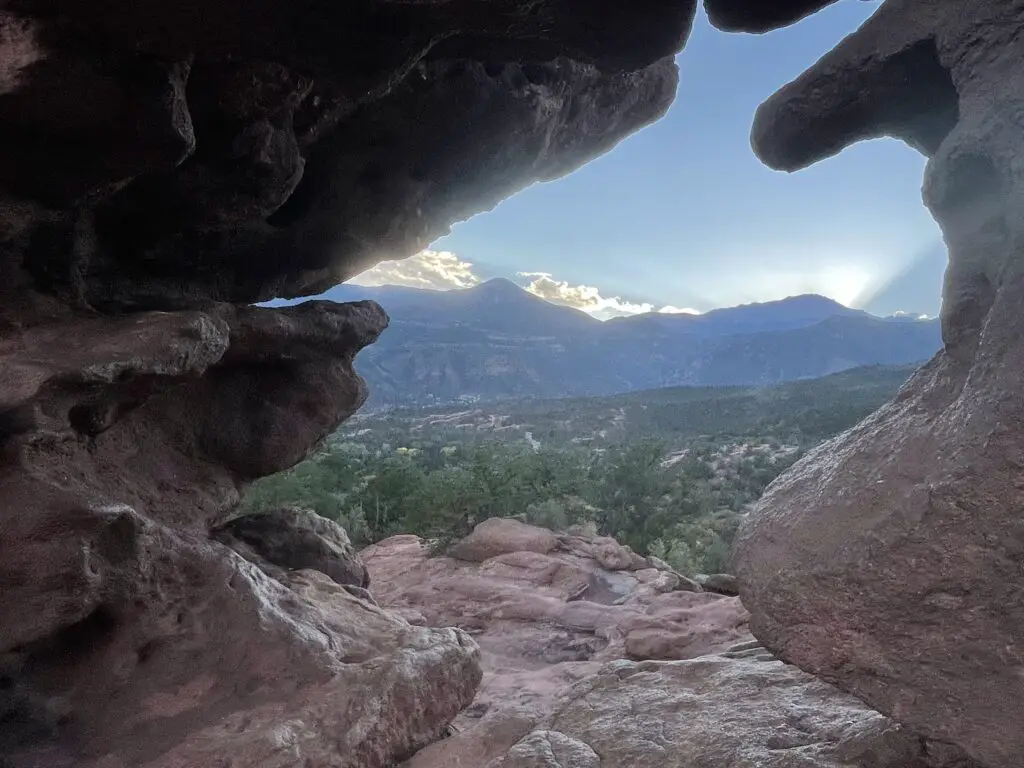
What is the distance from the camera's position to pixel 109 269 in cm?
547

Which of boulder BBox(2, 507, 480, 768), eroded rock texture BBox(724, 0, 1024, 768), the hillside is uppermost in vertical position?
eroded rock texture BBox(724, 0, 1024, 768)

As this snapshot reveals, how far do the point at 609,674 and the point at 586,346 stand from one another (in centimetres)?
16251

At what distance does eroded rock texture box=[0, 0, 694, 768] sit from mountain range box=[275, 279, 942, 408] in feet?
331

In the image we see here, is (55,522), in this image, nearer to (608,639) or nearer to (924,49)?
(924,49)

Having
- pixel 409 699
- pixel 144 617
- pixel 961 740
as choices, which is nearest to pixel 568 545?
pixel 409 699

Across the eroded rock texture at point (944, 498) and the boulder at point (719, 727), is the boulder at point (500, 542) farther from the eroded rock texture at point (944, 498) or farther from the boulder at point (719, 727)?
the eroded rock texture at point (944, 498)

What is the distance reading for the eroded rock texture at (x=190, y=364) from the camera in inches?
137

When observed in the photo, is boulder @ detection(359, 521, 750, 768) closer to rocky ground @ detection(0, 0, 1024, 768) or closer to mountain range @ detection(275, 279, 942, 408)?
rocky ground @ detection(0, 0, 1024, 768)

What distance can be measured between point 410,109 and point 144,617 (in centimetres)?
503

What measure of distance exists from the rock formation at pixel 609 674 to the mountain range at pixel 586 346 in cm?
9555

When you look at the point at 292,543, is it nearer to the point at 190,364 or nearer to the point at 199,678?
the point at 199,678

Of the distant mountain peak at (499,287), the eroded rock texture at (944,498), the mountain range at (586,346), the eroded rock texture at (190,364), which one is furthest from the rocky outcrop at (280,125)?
the distant mountain peak at (499,287)

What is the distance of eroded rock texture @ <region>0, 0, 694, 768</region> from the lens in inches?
137

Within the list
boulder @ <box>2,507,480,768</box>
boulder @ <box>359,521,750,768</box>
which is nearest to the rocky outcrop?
boulder @ <box>2,507,480,768</box>
